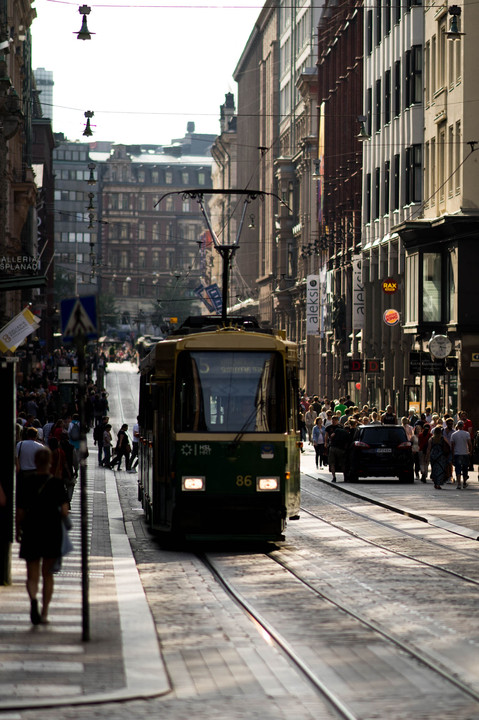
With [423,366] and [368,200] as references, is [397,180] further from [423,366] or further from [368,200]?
[423,366]

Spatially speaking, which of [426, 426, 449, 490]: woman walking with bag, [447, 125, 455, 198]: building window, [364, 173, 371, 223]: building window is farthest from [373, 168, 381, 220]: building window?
[426, 426, 449, 490]: woman walking with bag

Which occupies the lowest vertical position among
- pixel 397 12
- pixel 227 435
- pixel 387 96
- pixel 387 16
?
pixel 227 435

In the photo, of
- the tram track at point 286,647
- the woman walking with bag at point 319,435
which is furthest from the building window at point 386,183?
the tram track at point 286,647

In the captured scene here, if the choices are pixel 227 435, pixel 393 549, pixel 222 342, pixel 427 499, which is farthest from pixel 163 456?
pixel 427 499

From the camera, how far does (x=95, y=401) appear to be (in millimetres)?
62531

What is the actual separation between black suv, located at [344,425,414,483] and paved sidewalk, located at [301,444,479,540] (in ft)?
1.18

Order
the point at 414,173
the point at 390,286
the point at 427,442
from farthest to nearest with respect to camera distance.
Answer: the point at 414,173 < the point at 390,286 < the point at 427,442

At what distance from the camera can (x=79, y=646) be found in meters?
12.5

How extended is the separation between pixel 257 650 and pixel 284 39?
367 ft

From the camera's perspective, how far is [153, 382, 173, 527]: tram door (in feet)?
73.5

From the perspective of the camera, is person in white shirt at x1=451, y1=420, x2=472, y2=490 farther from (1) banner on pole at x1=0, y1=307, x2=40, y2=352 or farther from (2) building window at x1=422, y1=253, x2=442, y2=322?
(2) building window at x1=422, y1=253, x2=442, y2=322

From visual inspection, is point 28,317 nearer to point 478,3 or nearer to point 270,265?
point 478,3

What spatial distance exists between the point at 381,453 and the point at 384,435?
2.68 feet

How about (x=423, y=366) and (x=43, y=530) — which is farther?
(x=423, y=366)
